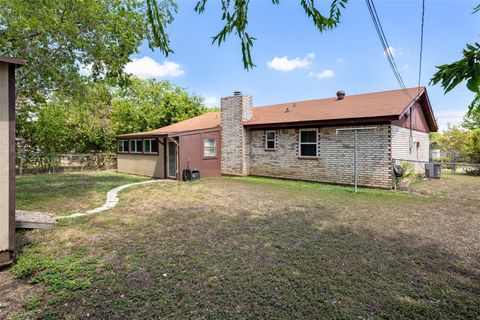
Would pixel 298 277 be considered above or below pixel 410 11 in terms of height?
below

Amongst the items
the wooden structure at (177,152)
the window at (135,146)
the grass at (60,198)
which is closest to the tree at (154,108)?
the window at (135,146)

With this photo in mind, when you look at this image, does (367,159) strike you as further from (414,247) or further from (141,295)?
(141,295)

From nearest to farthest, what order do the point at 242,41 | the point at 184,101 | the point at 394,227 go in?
1. the point at 242,41
2. the point at 394,227
3. the point at 184,101

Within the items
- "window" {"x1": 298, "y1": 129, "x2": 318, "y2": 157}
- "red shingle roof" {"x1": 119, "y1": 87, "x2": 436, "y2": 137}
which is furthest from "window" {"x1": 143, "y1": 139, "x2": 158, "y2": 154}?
"window" {"x1": 298, "y1": 129, "x2": 318, "y2": 157}

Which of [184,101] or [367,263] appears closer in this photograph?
[367,263]

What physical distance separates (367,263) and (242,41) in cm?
343

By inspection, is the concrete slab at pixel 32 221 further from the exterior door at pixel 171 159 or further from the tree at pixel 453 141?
the tree at pixel 453 141

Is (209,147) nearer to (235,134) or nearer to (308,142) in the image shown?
(235,134)

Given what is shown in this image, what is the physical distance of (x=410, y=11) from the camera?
550 cm

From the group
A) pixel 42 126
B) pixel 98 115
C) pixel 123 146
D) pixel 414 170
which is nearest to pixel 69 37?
pixel 42 126

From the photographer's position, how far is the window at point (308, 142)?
39.0ft

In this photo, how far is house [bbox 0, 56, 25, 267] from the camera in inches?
141

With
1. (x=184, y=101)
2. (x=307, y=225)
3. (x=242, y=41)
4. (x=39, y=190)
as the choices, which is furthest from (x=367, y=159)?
(x=184, y=101)

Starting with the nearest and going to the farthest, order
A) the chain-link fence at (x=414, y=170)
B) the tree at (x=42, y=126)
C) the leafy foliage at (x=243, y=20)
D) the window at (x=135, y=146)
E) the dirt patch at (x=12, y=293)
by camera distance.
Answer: the leafy foliage at (x=243, y=20)
the dirt patch at (x=12, y=293)
the chain-link fence at (x=414, y=170)
the tree at (x=42, y=126)
the window at (x=135, y=146)
